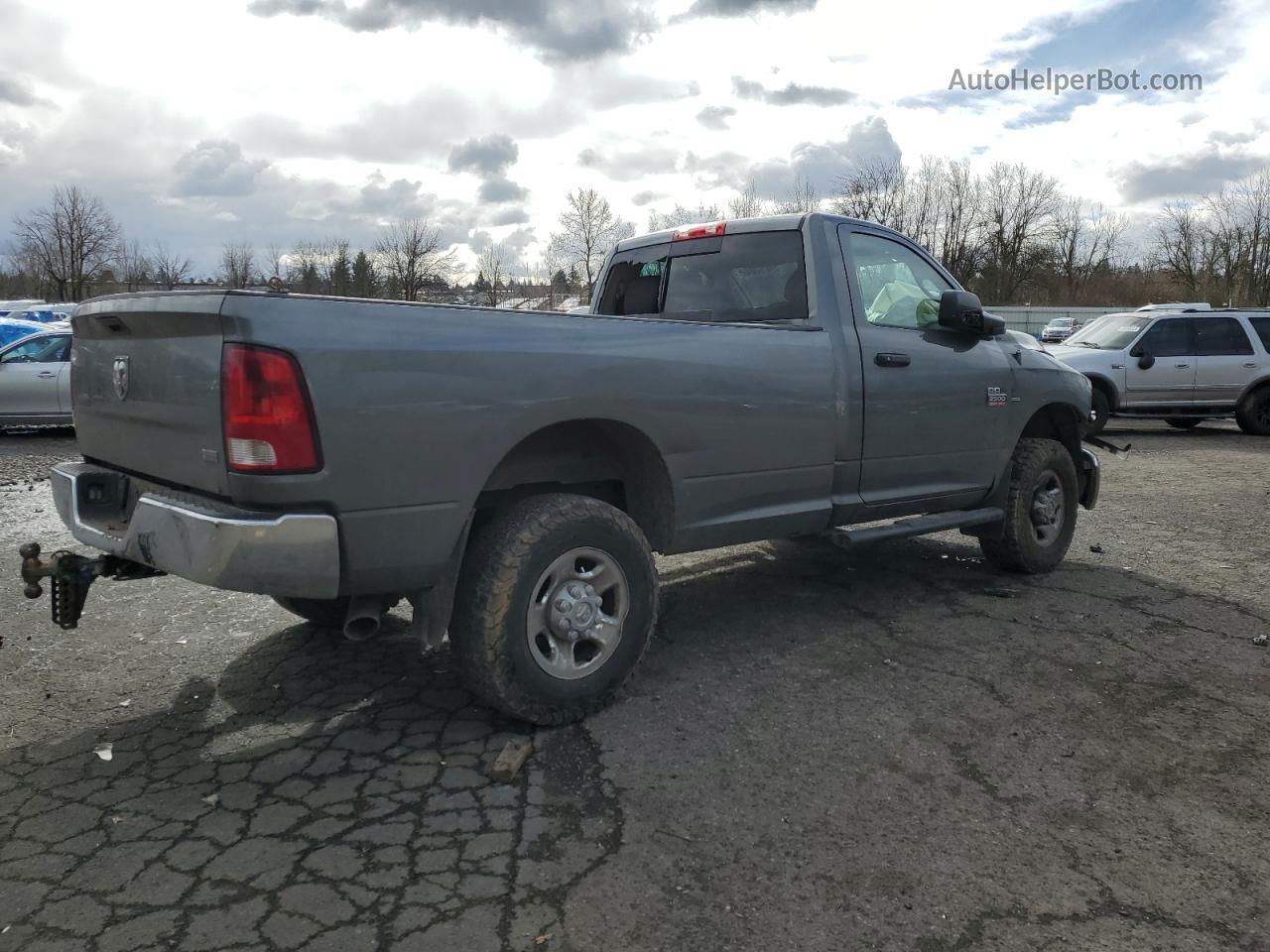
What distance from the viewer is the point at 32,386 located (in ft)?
40.2

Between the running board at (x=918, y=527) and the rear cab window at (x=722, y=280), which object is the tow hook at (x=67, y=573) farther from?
the running board at (x=918, y=527)

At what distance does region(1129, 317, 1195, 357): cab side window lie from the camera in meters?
13.9

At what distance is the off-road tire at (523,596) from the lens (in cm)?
328

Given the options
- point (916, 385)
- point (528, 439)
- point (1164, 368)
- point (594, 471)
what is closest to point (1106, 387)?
point (1164, 368)

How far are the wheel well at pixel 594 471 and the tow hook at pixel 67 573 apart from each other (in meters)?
1.30

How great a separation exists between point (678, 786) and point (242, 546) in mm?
1587

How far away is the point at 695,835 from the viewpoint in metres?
2.82

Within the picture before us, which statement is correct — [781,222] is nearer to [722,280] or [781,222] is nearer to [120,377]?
[722,280]

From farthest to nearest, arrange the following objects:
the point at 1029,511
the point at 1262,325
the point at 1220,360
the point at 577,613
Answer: the point at 1262,325
the point at 1220,360
the point at 1029,511
the point at 577,613

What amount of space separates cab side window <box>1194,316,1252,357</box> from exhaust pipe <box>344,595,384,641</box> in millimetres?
14548

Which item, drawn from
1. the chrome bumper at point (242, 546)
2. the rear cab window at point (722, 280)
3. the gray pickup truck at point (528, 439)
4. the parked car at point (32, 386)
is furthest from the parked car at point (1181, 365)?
the parked car at point (32, 386)

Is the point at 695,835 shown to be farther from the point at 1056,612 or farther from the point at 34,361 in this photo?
the point at 34,361

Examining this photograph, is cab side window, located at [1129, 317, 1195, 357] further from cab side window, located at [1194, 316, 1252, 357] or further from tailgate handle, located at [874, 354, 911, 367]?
tailgate handle, located at [874, 354, 911, 367]

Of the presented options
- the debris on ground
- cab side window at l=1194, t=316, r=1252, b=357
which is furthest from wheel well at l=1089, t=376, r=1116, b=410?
the debris on ground
